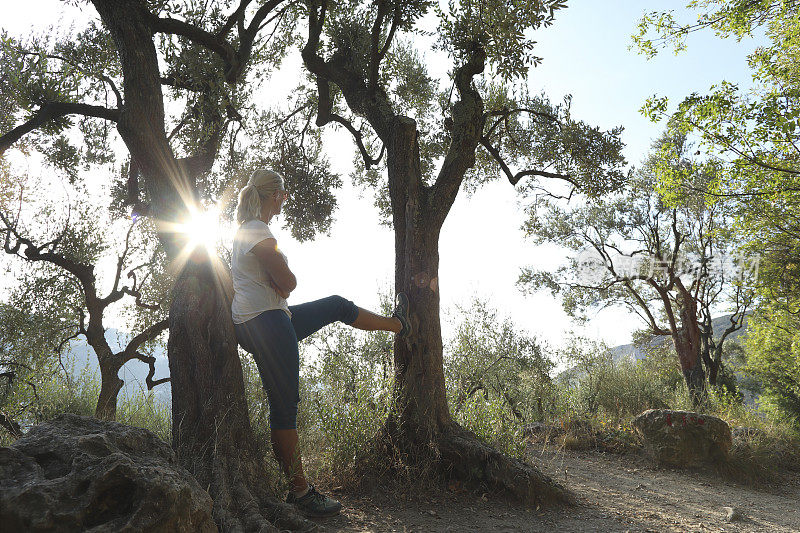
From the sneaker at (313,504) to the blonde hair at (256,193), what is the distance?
2.46m

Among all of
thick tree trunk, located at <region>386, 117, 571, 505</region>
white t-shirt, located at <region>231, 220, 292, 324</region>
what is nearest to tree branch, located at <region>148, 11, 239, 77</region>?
thick tree trunk, located at <region>386, 117, 571, 505</region>

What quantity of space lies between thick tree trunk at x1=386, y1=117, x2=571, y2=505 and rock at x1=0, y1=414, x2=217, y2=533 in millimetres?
3078

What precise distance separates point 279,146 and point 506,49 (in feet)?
18.1

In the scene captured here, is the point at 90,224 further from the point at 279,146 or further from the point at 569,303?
the point at 569,303

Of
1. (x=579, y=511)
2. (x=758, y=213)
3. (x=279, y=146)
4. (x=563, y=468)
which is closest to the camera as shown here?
(x=579, y=511)

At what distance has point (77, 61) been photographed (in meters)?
8.87

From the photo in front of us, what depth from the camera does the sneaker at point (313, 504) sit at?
13.4 ft

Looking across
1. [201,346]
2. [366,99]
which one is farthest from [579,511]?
[366,99]

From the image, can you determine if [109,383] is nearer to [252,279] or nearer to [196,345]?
[196,345]

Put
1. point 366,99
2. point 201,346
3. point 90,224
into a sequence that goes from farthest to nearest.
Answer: point 90,224
point 366,99
point 201,346

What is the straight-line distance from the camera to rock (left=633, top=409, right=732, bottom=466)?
9.02 m

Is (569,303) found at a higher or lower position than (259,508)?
higher

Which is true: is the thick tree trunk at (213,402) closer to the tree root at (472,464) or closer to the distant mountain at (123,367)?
the tree root at (472,464)

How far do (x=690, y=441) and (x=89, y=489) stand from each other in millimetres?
9911
